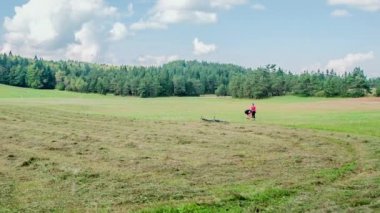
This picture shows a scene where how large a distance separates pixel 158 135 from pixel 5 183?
56.8 feet

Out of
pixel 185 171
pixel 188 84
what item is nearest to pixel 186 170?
pixel 185 171

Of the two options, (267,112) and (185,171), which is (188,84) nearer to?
(267,112)

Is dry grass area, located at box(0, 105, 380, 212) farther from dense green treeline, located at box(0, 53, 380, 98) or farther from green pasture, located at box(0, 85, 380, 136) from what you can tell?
dense green treeline, located at box(0, 53, 380, 98)

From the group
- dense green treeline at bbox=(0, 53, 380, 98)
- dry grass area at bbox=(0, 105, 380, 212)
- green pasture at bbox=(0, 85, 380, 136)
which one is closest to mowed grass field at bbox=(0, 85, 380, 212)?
dry grass area at bbox=(0, 105, 380, 212)

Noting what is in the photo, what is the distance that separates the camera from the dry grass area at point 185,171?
595 inches

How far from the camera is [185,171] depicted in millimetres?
20750

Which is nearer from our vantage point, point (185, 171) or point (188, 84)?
point (185, 171)

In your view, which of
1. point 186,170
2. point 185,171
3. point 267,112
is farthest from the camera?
point 267,112

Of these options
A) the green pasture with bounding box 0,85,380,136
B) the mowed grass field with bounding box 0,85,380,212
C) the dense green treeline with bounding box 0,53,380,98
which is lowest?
the mowed grass field with bounding box 0,85,380,212

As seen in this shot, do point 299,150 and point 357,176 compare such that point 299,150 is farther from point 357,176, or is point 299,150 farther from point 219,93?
point 219,93

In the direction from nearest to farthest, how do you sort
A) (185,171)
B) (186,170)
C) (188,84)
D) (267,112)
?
(185,171) < (186,170) < (267,112) < (188,84)

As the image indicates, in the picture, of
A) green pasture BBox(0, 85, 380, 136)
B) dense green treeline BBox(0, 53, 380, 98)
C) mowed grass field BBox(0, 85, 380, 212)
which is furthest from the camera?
dense green treeline BBox(0, 53, 380, 98)

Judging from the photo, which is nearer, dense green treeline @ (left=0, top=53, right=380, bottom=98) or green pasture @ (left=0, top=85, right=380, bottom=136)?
green pasture @ (left=0, top=85, right=380, bottom=136)

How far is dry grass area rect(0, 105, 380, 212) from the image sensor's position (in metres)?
15.1
